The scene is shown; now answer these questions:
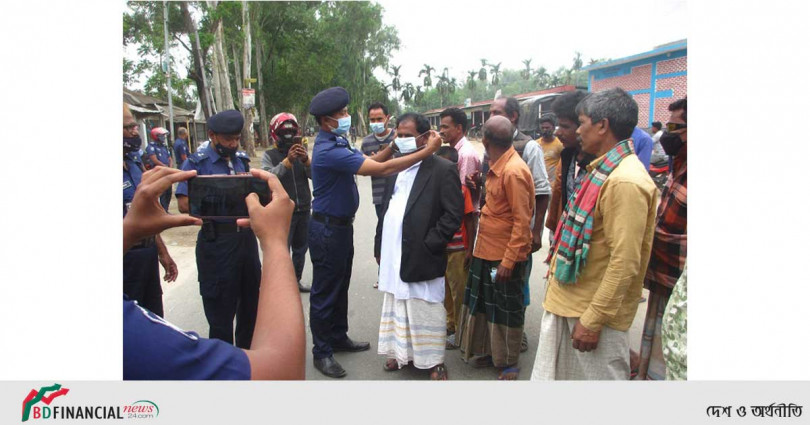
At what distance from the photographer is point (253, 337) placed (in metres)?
0.99

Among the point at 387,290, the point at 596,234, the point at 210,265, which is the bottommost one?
the point at 387,290

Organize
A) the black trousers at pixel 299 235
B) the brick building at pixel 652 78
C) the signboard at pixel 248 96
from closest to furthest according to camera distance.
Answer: the black trousers at pixel 299 235
the signboard at pixel 248 96
the brick building at pixel 652 78

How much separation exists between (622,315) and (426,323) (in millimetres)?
1266

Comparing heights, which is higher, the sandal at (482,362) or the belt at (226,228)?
the belt at (226,228)

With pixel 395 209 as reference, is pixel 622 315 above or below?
below

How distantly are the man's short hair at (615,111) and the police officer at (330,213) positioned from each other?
1.13m

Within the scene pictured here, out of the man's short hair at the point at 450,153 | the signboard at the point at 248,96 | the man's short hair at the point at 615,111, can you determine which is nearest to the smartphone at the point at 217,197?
the man's short hair at the point at 615,111

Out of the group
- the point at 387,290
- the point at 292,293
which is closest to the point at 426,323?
the point at 387,290

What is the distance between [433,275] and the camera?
2812 mm

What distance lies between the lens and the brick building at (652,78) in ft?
48.2

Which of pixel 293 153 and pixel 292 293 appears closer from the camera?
pixel 292 293

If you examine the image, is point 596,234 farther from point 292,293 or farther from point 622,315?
point 292,293
